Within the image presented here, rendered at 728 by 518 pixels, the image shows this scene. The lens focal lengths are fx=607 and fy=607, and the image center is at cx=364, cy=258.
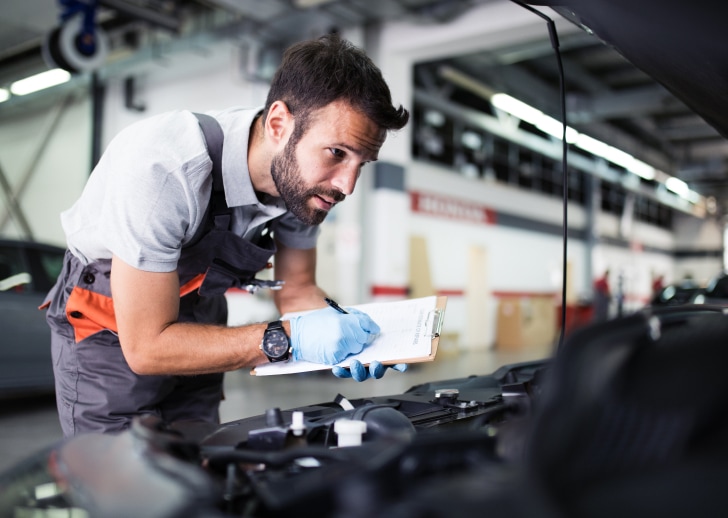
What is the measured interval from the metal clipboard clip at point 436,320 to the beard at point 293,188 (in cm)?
33

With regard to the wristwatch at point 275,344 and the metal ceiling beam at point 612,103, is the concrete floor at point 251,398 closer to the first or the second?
the wristwatch at point 275,344

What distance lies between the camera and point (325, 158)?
1.30 metres

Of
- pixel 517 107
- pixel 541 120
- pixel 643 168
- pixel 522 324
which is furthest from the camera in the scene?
pixel 643 168

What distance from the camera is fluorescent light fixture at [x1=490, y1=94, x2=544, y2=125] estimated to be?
339 inches

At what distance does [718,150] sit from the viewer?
48.2ft

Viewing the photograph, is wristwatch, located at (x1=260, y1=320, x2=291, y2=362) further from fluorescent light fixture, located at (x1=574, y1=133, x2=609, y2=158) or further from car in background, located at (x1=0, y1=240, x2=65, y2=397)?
fluorescent light fixture, located at (x1=574, y1=133, x2=609, y2=158)

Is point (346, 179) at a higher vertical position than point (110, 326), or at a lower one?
higher

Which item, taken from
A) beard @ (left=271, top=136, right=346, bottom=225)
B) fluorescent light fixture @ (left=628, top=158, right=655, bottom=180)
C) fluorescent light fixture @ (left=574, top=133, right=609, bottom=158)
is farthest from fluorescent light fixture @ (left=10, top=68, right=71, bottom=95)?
fluorescent light fixture @ (left=628, top=158, right=655, bottom=180)

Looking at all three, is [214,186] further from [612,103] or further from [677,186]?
[677,186]

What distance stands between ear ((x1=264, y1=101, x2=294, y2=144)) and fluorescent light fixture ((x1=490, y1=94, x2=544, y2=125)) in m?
7.65

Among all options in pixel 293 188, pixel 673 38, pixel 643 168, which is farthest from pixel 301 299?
pixel 643 168

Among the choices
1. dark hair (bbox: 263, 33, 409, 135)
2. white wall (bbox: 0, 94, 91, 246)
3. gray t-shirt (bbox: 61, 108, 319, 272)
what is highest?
white wall (bbox: 0, 94, 91, 246)

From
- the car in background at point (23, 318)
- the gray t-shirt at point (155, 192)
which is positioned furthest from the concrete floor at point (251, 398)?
the gray t-shirt at point (155, 192)

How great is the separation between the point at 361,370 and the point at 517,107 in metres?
8.28
